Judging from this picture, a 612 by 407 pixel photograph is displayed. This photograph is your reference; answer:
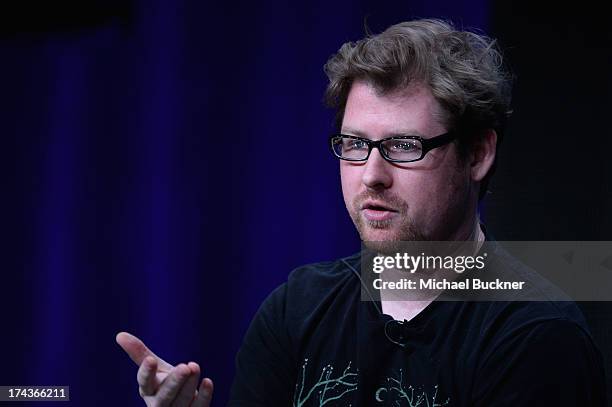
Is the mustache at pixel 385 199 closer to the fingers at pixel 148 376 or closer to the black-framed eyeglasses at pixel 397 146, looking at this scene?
the black-framed eyeglasses at pixel 397 146

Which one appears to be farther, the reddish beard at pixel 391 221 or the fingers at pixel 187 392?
the reddish beard at pixel 391 221

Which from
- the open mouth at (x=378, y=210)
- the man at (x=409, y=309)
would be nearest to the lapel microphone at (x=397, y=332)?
the man at (x=409, y=309)

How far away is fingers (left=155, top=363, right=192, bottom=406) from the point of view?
4.80ft

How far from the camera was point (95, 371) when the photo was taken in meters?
2.60

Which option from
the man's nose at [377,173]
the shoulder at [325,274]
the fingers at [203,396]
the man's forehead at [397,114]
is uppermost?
the man's forehead at [397,114]

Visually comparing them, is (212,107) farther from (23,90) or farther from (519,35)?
(519,35)

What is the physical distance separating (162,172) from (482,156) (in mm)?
1161

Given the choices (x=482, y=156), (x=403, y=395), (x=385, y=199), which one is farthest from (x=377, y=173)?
(x=403, y=395)

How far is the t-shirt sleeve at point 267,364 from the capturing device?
5.69ft

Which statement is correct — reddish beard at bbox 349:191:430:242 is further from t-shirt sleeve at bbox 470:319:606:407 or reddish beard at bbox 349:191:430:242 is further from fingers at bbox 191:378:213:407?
fingers at bbox 191:378:213:407

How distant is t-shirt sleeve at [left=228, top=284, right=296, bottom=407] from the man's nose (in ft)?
1.29

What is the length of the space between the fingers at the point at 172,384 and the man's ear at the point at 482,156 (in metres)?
0.77

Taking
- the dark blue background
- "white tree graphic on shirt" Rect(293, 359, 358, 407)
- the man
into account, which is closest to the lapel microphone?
the man

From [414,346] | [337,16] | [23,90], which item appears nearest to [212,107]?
[337,16]
